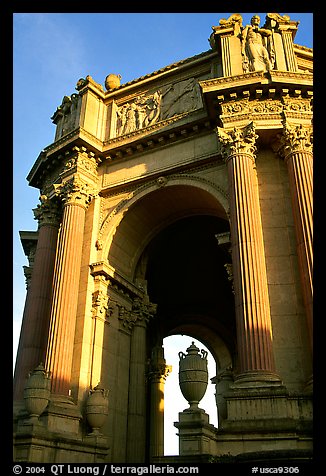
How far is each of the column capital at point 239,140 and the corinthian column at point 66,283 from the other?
703 cm

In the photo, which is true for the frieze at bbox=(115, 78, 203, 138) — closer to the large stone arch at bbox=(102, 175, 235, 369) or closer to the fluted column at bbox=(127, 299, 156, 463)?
the large stone arch at bbox=(102, 175, 235, 369)

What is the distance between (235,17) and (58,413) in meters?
17.8

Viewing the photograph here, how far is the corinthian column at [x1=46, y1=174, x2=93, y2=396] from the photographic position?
57.0 ft

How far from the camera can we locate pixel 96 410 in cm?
1706

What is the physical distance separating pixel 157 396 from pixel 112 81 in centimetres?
1934

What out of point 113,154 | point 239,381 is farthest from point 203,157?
point 239,381

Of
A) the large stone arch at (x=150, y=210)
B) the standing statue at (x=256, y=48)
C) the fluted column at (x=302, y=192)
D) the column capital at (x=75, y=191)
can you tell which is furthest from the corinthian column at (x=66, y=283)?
the standing statue at (x=256, y=48)

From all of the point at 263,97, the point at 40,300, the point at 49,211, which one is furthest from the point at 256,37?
the point at 40,300

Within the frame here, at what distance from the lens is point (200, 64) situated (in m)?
22.6

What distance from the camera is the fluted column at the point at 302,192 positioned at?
1542 centimetres

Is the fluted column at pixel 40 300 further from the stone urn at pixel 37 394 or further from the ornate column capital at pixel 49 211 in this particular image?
the stone urn at pixel 37 394

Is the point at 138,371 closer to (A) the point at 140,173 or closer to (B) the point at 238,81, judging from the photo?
(A) the point at 140,173

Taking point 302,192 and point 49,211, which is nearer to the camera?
point 302,192

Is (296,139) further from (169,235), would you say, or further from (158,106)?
(169,235)
